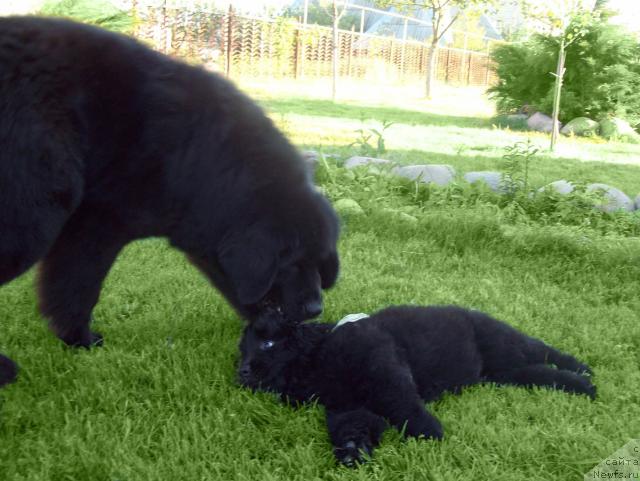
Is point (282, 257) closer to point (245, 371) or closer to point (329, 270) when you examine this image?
point (329, 270)

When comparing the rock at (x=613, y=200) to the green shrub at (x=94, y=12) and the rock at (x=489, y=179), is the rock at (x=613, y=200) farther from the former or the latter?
the green shrub at (x=94, y=12)

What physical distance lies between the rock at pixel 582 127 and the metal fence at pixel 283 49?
293 cm

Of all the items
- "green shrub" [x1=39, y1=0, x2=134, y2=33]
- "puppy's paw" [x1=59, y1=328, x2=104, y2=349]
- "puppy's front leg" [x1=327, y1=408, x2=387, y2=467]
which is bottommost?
"puppy's paw" [x1=59, y1=328, x2=104, y2=349]

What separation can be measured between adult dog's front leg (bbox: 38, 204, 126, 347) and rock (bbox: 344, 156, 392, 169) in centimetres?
332

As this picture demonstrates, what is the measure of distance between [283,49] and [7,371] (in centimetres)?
1542

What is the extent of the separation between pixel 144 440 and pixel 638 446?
5.17 feet

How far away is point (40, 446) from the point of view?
1.99 meters

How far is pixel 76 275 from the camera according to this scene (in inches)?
108

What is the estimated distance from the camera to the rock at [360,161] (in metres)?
5.83

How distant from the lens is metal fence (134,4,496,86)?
895 centimetres

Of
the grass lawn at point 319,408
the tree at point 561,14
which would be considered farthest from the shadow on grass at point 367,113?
the grass lawn at point 319,408

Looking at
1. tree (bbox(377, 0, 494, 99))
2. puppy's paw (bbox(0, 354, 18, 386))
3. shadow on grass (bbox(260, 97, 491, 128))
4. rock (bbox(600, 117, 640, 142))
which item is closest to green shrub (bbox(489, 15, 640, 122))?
rock (bbox(600, 117, 640, 142))

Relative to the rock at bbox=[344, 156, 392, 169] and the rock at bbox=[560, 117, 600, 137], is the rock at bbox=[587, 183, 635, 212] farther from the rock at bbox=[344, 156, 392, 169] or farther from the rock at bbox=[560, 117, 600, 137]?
the rock at bbox=[560, 117, 600, 137]

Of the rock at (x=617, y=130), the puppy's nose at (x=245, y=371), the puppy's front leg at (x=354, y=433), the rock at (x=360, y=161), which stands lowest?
the puppy's front leg at (x=354, y=433)
